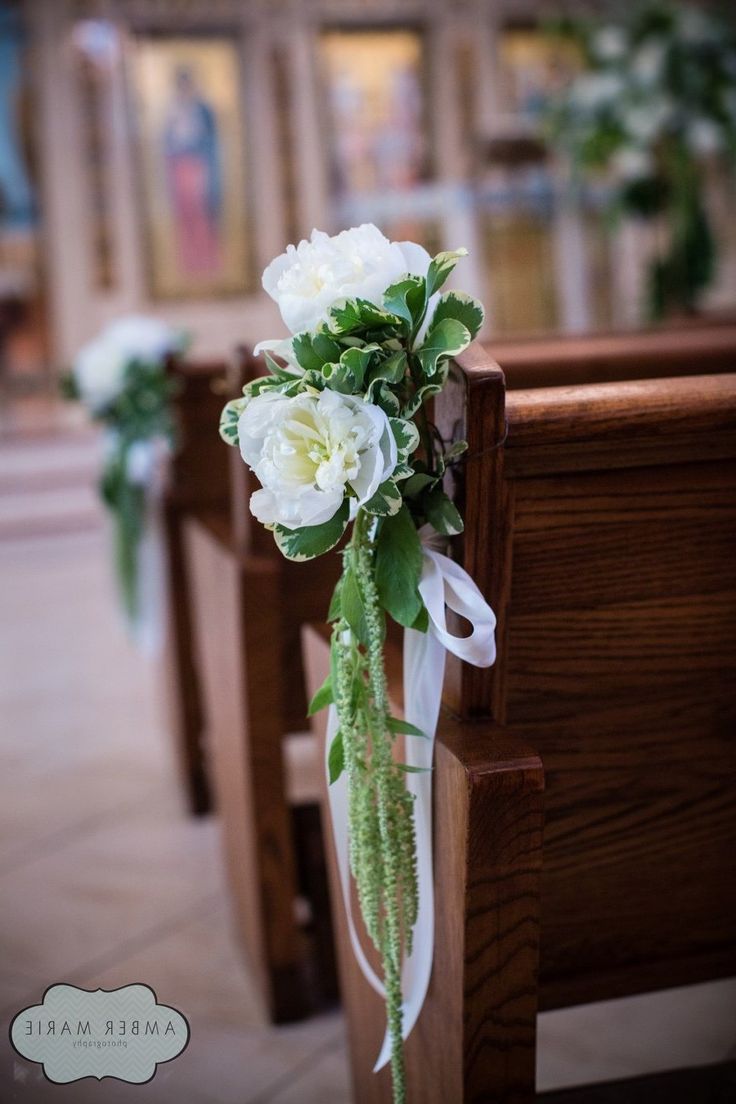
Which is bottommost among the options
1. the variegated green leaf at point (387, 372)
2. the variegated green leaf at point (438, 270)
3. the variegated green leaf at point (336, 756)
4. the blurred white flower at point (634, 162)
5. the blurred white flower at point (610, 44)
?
the variegated green leaf at point (336, 756)

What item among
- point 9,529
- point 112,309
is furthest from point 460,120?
point 9,529

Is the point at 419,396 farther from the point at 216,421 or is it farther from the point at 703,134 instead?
the point at 703,134

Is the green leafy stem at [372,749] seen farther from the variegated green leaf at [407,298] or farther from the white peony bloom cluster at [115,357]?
the white peony bloom cluster at [115,357]

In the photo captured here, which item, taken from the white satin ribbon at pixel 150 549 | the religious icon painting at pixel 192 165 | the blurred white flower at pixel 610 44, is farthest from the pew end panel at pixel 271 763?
the religious icon painting at pixel 192 165

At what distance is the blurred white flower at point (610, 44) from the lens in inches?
154

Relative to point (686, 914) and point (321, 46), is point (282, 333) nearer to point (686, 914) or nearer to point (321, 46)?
point (321, 46)

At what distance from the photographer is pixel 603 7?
8742 millimetres

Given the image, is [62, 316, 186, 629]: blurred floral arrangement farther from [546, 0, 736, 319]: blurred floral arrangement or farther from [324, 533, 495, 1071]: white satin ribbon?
[546, 0, 736, 319]: blurred floral arrangement

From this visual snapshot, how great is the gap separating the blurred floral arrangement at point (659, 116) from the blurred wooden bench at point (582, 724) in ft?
10.3

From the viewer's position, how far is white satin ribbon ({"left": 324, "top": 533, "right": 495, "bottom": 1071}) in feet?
3.14

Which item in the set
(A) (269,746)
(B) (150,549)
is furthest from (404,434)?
(B) (150,549)

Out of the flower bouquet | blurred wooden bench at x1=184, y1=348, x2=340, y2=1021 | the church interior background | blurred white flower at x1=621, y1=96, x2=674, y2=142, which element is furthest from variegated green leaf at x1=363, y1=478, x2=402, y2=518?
the church interior background

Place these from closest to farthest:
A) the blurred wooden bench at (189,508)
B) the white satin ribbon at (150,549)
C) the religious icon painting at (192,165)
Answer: the blurred wooden bench at (189,508)
the white satin ribbon at (150,549)
the religious icon painting at (192,165)

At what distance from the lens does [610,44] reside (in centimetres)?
392
